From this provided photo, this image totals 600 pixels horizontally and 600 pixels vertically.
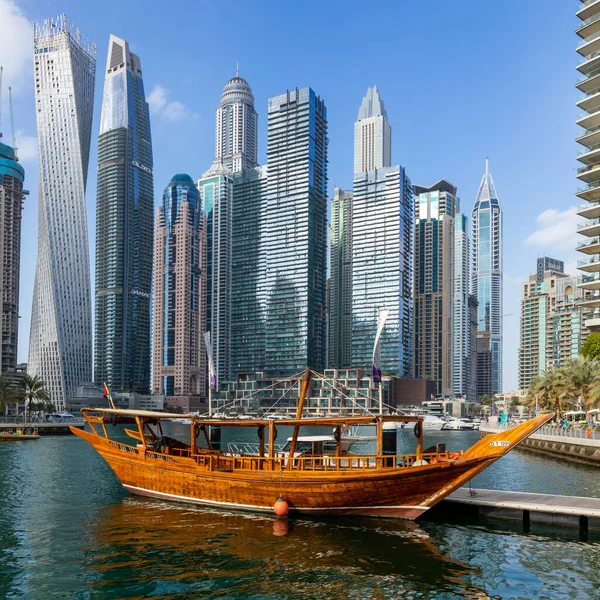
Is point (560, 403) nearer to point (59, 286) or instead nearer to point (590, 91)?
point (590, 91)

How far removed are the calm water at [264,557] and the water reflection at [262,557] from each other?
39 mm

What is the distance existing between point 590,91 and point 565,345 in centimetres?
13721

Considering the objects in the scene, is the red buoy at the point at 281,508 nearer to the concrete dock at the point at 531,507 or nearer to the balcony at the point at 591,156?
the concrete dock at the point at 531,507

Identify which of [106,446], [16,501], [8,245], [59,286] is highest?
[8,245]

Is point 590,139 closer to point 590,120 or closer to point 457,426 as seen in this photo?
point 590,120

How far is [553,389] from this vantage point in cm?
7256

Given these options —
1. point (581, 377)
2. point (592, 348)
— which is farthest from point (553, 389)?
point (592, 348)

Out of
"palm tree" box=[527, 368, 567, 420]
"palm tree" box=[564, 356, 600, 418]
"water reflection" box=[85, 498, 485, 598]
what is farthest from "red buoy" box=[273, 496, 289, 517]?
"palm tree" box=[527, 368, 567, 420]

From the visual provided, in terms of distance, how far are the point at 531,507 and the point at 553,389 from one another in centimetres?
4931

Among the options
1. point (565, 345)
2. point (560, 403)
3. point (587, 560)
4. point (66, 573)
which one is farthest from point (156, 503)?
point (565, 345)

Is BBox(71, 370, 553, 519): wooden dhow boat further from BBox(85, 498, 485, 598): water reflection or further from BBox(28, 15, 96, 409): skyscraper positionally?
BBox(28, 15, 96, 409): skyscraper

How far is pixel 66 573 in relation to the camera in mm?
20828

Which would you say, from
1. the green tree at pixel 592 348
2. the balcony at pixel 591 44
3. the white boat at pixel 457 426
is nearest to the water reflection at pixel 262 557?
the green tree at pixel 592 348

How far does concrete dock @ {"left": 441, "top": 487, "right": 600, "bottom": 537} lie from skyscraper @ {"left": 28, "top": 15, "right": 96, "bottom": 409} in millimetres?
170522
